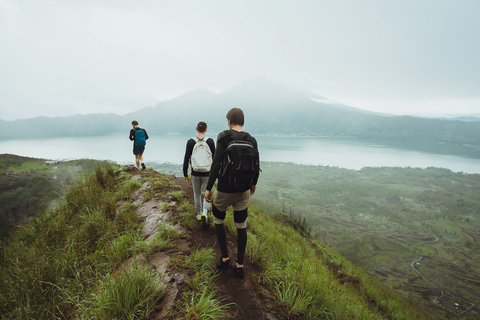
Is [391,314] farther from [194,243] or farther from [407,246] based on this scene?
[407,246]

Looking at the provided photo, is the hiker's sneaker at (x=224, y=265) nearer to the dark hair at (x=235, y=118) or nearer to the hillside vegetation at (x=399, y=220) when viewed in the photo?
the dark hair at (x=235, y=118)

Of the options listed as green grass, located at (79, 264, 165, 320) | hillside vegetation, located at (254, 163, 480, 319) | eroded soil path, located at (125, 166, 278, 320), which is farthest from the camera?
hillside vegetation, located at (254, 163, 480, 319)

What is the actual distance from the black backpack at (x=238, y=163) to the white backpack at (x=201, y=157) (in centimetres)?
144

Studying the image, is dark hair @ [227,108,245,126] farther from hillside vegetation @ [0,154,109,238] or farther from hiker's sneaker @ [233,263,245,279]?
hillside vegetation @ [0,154,109,238]

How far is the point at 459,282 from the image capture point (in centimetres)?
4244

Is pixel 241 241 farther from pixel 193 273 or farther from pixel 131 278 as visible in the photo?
pixel 131 278

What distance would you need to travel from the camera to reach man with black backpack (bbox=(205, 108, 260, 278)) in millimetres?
2346

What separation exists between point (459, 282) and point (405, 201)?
2957 inches

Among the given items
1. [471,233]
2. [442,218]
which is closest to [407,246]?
[471,233]

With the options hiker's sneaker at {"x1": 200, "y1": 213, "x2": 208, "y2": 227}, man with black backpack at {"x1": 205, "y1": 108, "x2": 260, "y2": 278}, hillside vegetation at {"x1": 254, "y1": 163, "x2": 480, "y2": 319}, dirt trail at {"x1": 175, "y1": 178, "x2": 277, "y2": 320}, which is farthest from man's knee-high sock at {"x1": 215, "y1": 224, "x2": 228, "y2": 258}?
hillside vegetation at {"x1": 254, "y1": 163, "x2": 480, "y2": 319}

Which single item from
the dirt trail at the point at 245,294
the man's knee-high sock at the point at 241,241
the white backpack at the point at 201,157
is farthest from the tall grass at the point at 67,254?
the white backpack at the point at 201,157

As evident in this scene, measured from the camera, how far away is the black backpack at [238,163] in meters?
2.33

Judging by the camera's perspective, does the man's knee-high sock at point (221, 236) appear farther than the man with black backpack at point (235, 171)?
Yes

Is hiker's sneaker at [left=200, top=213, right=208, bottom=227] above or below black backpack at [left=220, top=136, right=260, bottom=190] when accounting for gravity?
below
